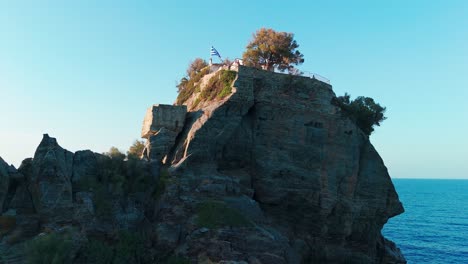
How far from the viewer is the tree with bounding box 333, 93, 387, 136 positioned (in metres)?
40.8

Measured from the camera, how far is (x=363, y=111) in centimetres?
4272

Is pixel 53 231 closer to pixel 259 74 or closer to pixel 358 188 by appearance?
pixel 259 74

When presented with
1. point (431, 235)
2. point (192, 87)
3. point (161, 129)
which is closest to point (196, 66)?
point (192, 87)

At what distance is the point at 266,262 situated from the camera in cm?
2827

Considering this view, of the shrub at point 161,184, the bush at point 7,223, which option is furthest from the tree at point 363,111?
the bush at point 7,223

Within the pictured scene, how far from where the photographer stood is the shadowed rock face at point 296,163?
34562mm

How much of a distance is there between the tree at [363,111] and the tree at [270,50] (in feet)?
22.9

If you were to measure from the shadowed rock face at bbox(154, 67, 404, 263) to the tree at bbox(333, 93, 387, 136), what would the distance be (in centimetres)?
158

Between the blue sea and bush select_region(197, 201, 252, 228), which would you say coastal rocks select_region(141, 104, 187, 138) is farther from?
the blue sea

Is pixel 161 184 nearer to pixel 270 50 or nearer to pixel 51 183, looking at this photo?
pixel 51 183

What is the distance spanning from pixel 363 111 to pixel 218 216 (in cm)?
2158

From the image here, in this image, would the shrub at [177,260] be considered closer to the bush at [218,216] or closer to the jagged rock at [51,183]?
the bush at [218,216]

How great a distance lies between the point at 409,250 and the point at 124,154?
4488cm

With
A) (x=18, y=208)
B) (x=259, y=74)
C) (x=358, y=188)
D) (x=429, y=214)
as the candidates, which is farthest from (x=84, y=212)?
(x=429, y=214)
